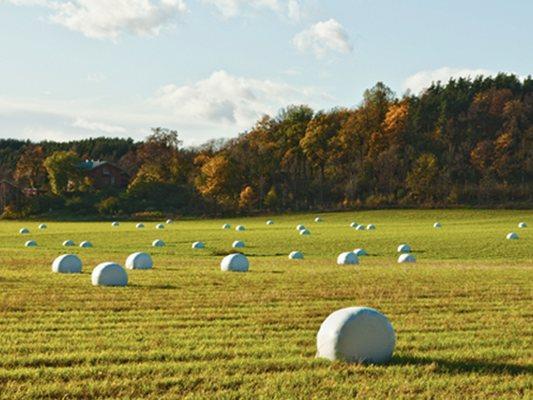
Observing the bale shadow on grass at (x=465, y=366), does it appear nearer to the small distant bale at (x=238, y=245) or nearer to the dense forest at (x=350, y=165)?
the small distant bale at (x=238, y=245)

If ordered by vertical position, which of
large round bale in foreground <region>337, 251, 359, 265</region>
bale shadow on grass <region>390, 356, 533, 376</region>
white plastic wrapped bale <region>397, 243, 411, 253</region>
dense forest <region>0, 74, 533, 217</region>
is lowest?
white plastic wrapped bale <region>397, 243, 411, 253</region>

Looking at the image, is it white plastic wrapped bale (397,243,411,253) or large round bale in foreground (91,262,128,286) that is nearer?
large round bale in foreground (91,262,128,286)

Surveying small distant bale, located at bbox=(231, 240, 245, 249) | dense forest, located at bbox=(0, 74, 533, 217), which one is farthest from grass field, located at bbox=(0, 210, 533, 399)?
dense forest, located at bbox=(0, 74, 533, 217)

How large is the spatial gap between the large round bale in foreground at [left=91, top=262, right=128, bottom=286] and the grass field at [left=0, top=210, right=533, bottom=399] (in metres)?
0.42

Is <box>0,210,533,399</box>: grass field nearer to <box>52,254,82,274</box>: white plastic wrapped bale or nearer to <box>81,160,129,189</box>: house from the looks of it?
<box>52,254,82,274</box>: white plastic wrapped bale

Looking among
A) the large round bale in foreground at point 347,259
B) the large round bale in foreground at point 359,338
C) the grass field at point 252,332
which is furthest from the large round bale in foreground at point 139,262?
the large round bale in foreground at point 359,338

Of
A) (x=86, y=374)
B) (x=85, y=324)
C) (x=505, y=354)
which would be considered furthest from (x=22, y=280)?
(x=505, y=354)

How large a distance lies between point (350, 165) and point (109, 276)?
3692 inches

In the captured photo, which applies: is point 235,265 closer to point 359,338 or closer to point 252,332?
point 252,332

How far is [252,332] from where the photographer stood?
46.5ft

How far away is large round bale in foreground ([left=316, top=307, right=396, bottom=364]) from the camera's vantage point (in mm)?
11320

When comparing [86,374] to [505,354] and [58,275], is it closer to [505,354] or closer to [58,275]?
[505,354]

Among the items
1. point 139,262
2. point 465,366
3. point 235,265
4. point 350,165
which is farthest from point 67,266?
point 350,165

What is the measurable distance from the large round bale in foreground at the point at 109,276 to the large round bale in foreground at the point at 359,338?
12174mm
